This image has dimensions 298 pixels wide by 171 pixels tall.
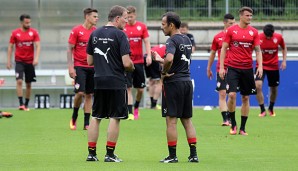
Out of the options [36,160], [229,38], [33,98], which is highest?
[229,38]

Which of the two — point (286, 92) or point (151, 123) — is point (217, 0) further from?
point (151, 123)

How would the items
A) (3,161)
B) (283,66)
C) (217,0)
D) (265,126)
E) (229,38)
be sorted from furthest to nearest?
(217,0) → (283,66) → (265,126) → (229,38) → (3,161)

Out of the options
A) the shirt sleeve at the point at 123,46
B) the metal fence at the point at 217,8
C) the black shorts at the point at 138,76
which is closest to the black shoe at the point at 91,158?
the shirt sleeve at the point at 123,46

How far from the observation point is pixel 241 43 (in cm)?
1714

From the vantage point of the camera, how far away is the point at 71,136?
16.8m

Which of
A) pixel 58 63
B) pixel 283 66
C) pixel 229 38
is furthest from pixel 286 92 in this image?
pixel 229 38

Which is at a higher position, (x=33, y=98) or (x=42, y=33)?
(x=42, y=33)

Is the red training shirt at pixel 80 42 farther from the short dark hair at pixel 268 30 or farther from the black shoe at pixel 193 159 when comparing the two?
the short dark hair at pixel 268 30

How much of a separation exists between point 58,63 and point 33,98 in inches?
53.8

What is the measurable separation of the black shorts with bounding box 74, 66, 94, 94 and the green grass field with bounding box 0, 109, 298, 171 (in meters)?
0.82

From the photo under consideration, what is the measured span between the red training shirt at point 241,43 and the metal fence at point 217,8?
11966 mm

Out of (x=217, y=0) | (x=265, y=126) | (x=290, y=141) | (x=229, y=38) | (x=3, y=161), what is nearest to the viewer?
(x=3, y=161)

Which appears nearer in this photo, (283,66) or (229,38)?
(229,38)

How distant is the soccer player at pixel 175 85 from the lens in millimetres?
12562
